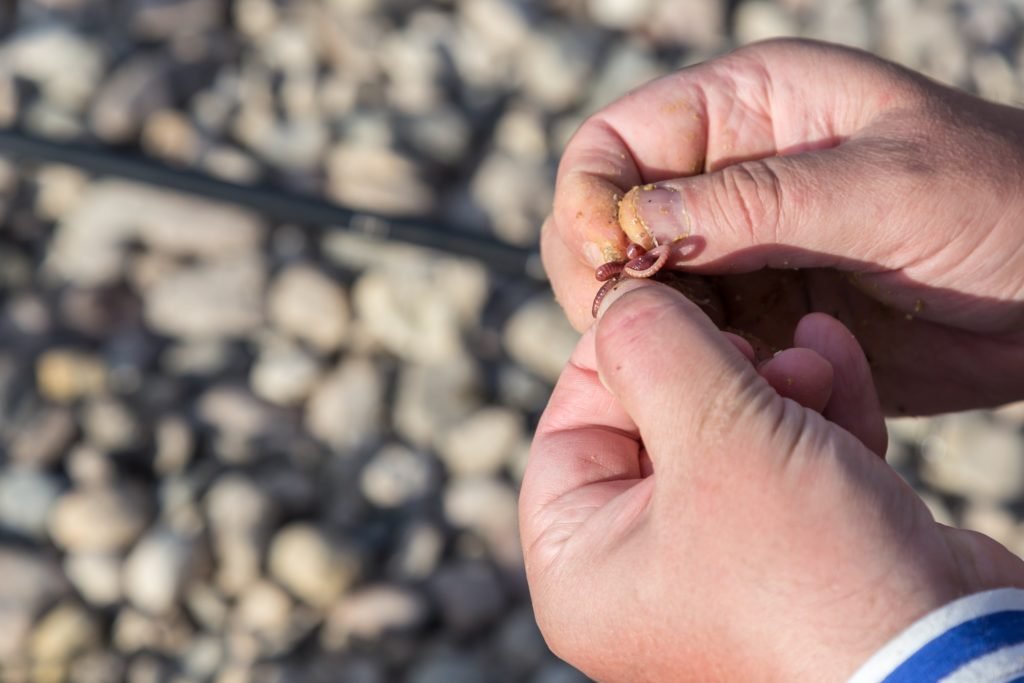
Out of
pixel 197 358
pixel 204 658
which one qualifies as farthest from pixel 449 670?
pixel 197 358

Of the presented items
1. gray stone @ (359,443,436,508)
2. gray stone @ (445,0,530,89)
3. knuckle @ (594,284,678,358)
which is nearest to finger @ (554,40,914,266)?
knuckle @ (594,284,678,358)

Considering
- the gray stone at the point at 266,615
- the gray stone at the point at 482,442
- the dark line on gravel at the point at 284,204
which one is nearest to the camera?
the gray stone at the point at 266,615

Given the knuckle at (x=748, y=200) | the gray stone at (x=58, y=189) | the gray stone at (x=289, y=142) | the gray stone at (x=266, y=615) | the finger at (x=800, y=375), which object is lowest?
the gray stone at (x=266, y=615)

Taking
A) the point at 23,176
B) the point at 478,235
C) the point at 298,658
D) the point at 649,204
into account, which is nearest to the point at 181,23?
the point at 23,176

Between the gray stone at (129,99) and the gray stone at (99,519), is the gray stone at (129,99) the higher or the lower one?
the higher one

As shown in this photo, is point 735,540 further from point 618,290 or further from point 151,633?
point 151,633

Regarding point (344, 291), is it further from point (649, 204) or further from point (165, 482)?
point (649, 204)

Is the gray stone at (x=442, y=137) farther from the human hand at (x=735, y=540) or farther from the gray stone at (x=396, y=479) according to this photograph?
the human hand at (x=735, y=540)

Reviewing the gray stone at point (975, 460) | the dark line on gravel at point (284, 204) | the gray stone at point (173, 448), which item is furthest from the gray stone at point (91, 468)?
the gray stone at point (975, 460)
